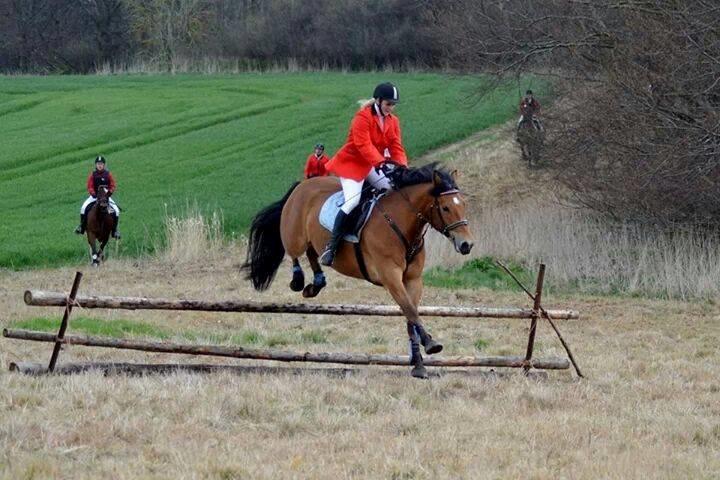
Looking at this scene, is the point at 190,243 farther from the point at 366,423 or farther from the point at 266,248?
the point at 366,423

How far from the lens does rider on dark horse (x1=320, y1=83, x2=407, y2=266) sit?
11.9m

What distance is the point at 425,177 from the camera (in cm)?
1167

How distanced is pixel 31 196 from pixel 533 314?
95.4 feet

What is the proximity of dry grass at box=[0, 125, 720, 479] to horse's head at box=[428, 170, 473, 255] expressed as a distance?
4.35 ft

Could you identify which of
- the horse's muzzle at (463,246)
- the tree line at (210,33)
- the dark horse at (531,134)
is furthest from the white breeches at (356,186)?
the tree line at (210,33)

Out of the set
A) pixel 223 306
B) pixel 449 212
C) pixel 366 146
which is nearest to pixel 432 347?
pixel 449 212

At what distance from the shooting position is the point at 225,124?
174 ft

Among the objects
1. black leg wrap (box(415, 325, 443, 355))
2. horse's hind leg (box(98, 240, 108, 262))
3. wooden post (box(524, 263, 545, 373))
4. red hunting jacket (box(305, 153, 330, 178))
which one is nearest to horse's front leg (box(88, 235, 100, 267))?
horse's hind leg (box(98, 240, 108, 262))

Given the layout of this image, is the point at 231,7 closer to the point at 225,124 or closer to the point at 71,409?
the point at 225,124

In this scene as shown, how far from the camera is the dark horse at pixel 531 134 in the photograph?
2780cm

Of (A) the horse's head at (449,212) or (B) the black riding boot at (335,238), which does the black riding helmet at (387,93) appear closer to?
(A) the horse's head at (449,212)

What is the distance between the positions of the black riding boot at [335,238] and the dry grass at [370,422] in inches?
46.7

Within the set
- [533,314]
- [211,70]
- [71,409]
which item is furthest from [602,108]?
[211,70]

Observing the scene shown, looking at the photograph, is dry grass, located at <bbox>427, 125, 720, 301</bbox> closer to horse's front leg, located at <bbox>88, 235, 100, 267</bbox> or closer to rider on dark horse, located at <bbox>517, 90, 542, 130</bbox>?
rider on dark horse, located at <bbox>517, 90, 542, 130</bbox>
